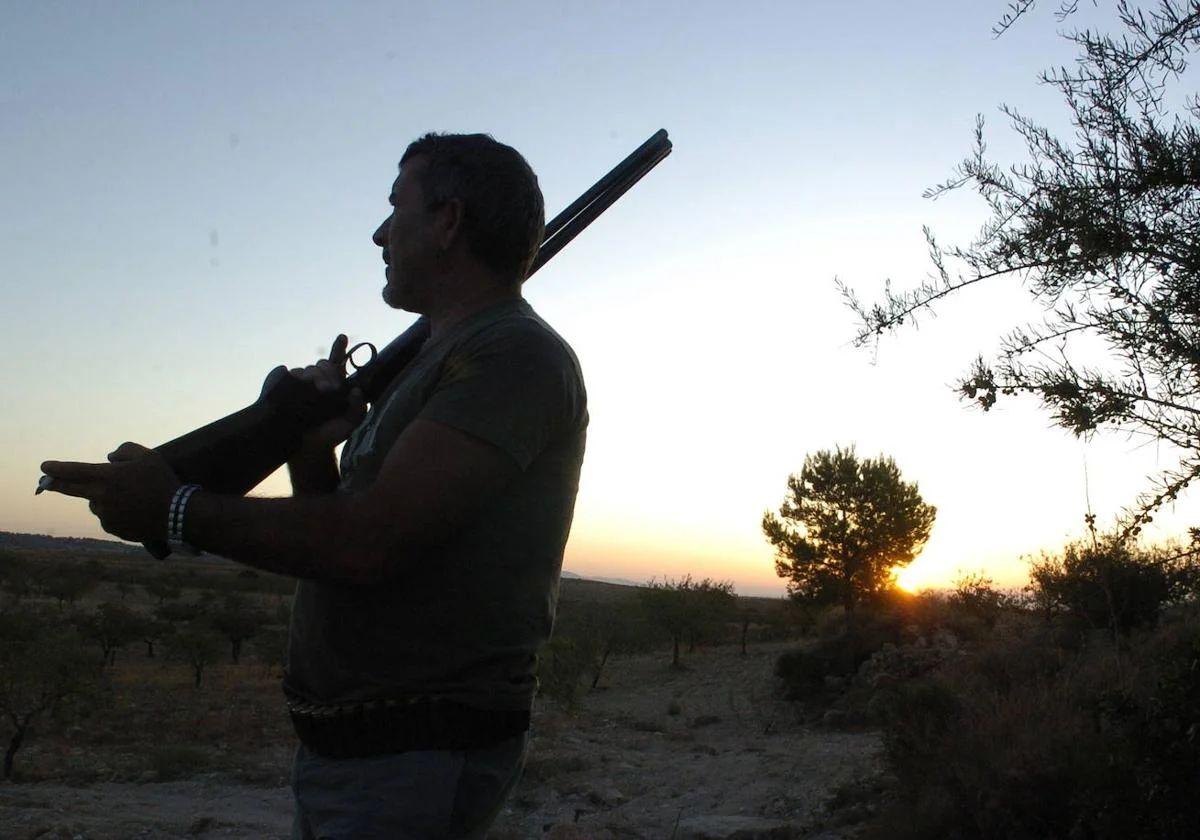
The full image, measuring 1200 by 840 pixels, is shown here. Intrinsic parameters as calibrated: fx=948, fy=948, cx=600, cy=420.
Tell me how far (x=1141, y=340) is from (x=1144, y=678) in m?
6.25

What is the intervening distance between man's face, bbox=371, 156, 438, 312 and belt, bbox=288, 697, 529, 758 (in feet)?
2.52

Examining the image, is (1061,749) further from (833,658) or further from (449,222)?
(833,658)

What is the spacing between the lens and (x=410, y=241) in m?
1.80

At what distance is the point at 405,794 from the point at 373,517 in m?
0.47

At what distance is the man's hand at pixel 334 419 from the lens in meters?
1.93

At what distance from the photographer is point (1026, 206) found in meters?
3.58

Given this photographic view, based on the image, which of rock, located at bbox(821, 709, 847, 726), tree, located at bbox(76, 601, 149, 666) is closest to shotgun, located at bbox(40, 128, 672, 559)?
rock, located at bbox(821, 709, 847, 726)

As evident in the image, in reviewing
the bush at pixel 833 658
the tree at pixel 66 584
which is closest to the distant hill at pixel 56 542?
the tree at pixel 66 584

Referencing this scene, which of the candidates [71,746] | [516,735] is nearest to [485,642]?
[516,735]

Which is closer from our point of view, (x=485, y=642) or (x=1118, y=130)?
(x=485, y=642)

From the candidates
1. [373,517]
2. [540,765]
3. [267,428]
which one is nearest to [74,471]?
[267,428]

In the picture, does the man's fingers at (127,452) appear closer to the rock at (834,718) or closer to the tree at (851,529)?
the rock at (834,718)

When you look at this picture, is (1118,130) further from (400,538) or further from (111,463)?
(111,463)

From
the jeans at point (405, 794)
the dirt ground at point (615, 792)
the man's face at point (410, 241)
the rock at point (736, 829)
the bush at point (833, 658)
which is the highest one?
the man's face at point (410, 241)
